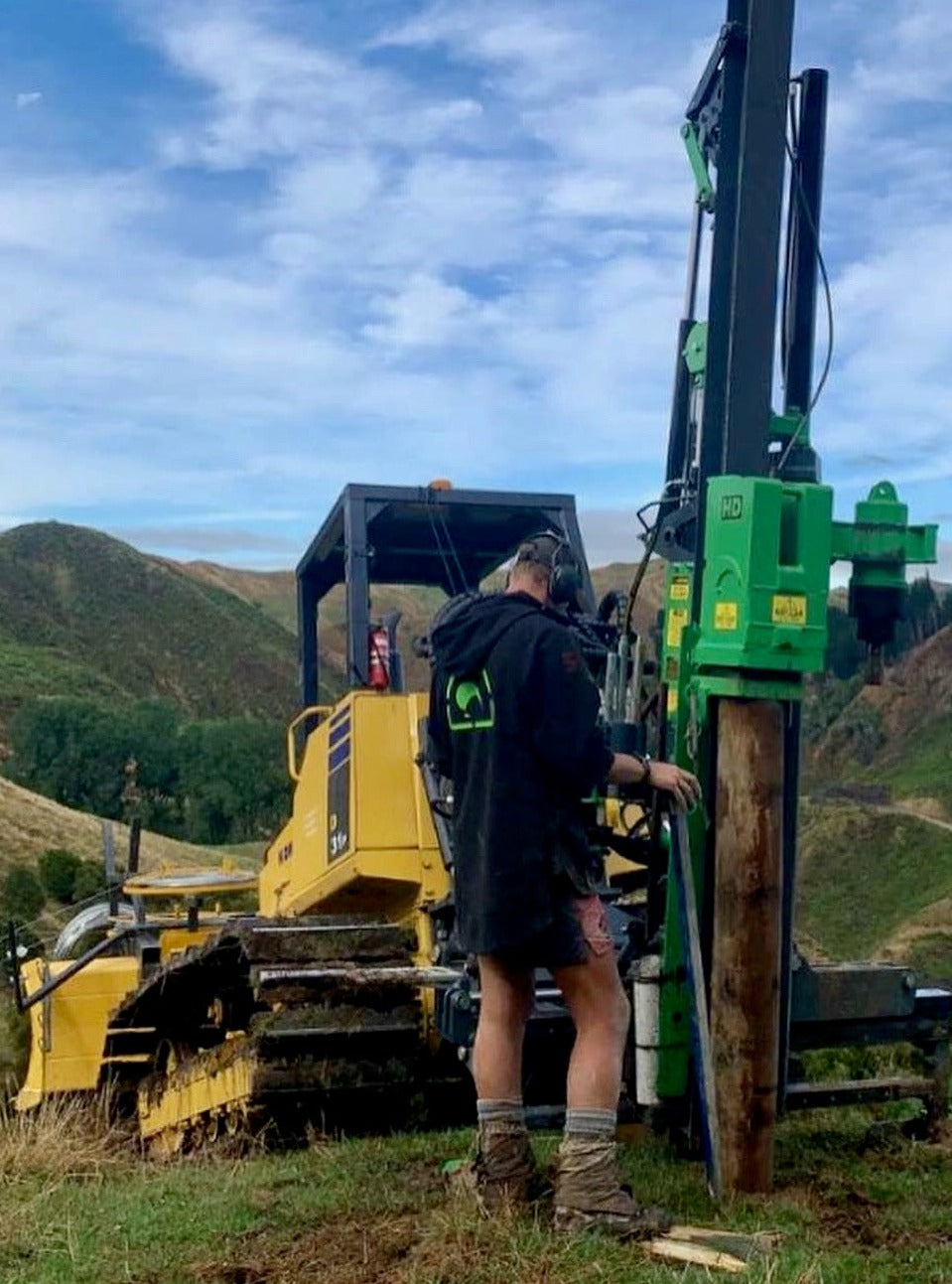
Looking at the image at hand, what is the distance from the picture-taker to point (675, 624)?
556 cm

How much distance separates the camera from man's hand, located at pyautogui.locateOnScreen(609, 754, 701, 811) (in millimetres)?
4805

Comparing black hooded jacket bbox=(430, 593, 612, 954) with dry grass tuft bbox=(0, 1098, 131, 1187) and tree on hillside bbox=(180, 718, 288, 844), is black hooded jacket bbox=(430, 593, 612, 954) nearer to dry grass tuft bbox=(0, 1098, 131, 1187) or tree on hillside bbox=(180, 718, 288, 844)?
dry grass tuft bbox=(0, 1098, 131, 1187)

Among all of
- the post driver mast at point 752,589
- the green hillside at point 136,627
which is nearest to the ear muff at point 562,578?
the post driver mast at point 752,589

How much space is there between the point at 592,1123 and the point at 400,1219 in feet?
1.87

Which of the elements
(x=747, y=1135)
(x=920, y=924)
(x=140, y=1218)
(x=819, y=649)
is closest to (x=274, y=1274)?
(x=140, y=1218)

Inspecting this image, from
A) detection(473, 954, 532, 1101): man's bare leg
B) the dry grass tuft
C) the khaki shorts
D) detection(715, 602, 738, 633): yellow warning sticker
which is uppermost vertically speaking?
detection(715, 602, 738, 633): yellow warning sticker

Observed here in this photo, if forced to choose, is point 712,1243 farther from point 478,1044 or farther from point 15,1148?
point 15,1148

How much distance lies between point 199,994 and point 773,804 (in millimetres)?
3723

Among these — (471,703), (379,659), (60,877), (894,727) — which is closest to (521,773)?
(471,703)

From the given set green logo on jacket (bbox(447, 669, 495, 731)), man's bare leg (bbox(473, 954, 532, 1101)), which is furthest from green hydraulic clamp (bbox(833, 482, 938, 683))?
man's bare leg (bbox(473, 954, 532, 1101))

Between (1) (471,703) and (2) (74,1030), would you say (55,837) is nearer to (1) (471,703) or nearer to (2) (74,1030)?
(2) (74,1030)

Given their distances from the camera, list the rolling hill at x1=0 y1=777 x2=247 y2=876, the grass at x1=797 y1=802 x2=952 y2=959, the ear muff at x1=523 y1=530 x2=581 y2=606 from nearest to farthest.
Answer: the ear muff at x1=523 y1=530 x2=581 y2=606
the rolling hill at x1=0 y1=777 x2=247 y2=876
the grass at x1=797 y1=802 x2=952 y2=959

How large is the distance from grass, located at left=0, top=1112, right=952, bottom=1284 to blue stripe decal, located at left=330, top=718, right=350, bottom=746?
6.58 feet

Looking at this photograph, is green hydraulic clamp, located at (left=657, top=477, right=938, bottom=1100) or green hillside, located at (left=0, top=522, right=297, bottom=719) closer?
green hydraulic clamp, located at (left=657, top=477, right=938, bottom=1100)
